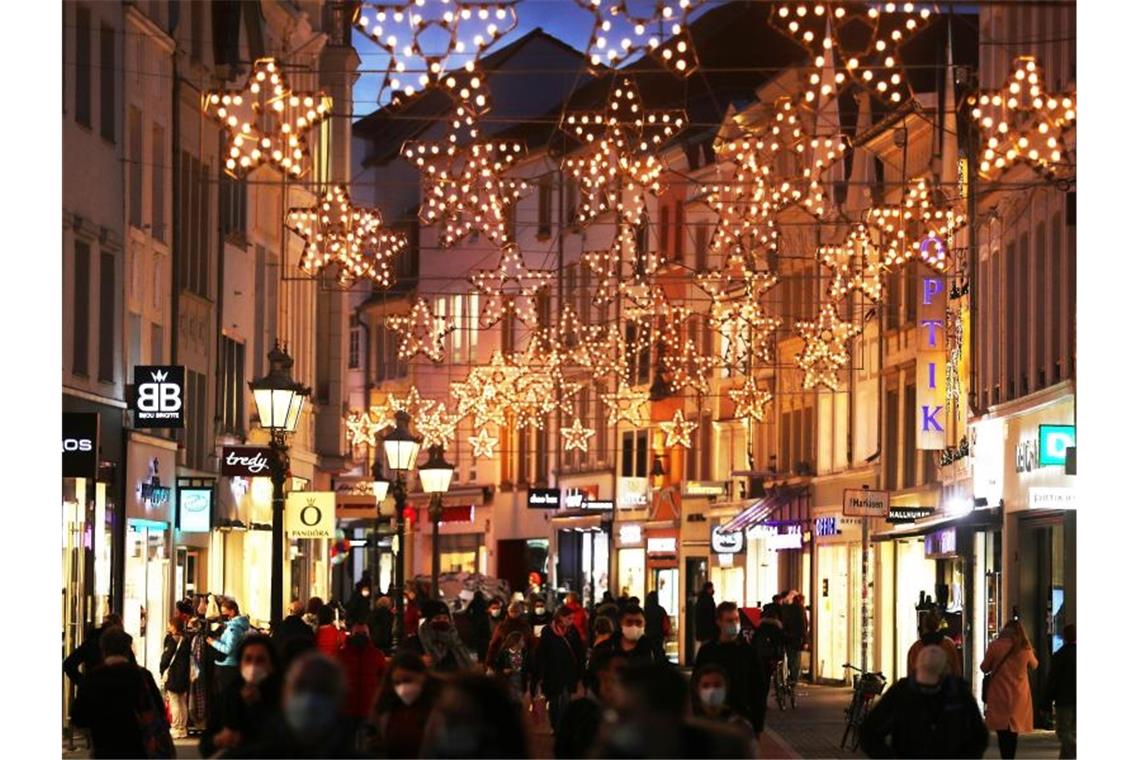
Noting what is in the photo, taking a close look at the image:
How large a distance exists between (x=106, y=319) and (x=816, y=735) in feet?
34.5

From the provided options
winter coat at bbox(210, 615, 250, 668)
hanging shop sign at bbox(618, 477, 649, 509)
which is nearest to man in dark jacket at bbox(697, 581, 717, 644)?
winter coat at bbox(210, 615, 250, 668)

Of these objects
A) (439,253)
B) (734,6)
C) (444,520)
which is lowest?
(444,520)

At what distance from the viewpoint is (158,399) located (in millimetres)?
36781

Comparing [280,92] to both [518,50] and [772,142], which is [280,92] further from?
[518,50]

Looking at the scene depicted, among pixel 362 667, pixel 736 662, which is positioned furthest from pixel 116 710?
pixel 736 662

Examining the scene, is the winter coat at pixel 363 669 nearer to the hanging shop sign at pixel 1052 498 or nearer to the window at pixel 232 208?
the hanging shop sign at pixel 1052 498

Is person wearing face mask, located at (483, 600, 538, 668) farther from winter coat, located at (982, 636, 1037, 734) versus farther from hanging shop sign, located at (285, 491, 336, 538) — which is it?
winter coat, located at (982, 636, 1037, 734)

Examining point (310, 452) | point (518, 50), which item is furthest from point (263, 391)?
point (518, 50)

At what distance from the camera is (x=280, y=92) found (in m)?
27.7

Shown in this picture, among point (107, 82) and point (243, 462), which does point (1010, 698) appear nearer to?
point (107, 82)

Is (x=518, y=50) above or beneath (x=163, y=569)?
above

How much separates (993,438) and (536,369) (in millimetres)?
36634

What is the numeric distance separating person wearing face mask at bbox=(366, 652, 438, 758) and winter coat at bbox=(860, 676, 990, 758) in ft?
8.91
